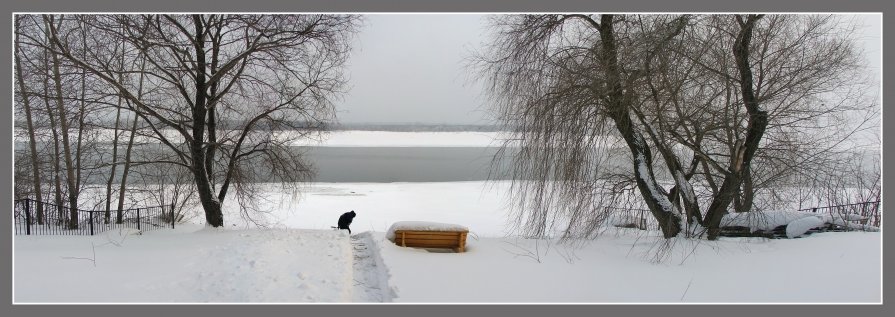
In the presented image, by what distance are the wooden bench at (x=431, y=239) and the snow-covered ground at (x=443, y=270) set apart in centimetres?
26

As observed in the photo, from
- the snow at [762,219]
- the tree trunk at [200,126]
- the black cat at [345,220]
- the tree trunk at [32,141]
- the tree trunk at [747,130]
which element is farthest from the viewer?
the black cat at [345,220]

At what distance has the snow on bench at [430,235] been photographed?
7.20 metres

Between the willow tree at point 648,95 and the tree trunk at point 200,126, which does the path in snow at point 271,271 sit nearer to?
the tree trunk at point 200,126

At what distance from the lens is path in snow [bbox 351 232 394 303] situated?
4.67 metres

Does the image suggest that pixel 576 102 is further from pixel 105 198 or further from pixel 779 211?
pixel 105 198

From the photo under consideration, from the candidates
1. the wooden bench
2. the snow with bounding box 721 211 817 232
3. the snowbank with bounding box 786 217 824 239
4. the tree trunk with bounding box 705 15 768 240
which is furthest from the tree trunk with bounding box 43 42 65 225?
the snowbank with bounding box 786 217 824 239

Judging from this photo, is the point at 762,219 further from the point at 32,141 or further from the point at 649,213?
the point at 32,141

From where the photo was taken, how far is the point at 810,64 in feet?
24.0

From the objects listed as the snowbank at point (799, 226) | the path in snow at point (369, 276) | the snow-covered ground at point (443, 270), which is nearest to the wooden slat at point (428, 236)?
the snow-covered ground at point (443, 270)

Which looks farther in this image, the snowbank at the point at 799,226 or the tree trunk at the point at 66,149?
the tree trunk at the point at 66,149

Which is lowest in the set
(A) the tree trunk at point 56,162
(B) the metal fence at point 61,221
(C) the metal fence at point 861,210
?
(B) the metal fence at point 61,221

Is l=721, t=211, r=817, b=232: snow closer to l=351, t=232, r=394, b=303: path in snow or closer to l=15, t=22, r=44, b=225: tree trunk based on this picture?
l=351, t=232, r=394, b=303: path in snow

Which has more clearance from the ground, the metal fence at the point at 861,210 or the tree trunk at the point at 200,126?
the tree trunk at the point at 200,126

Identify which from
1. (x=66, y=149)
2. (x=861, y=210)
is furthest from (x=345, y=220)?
(x=861, y=210)
